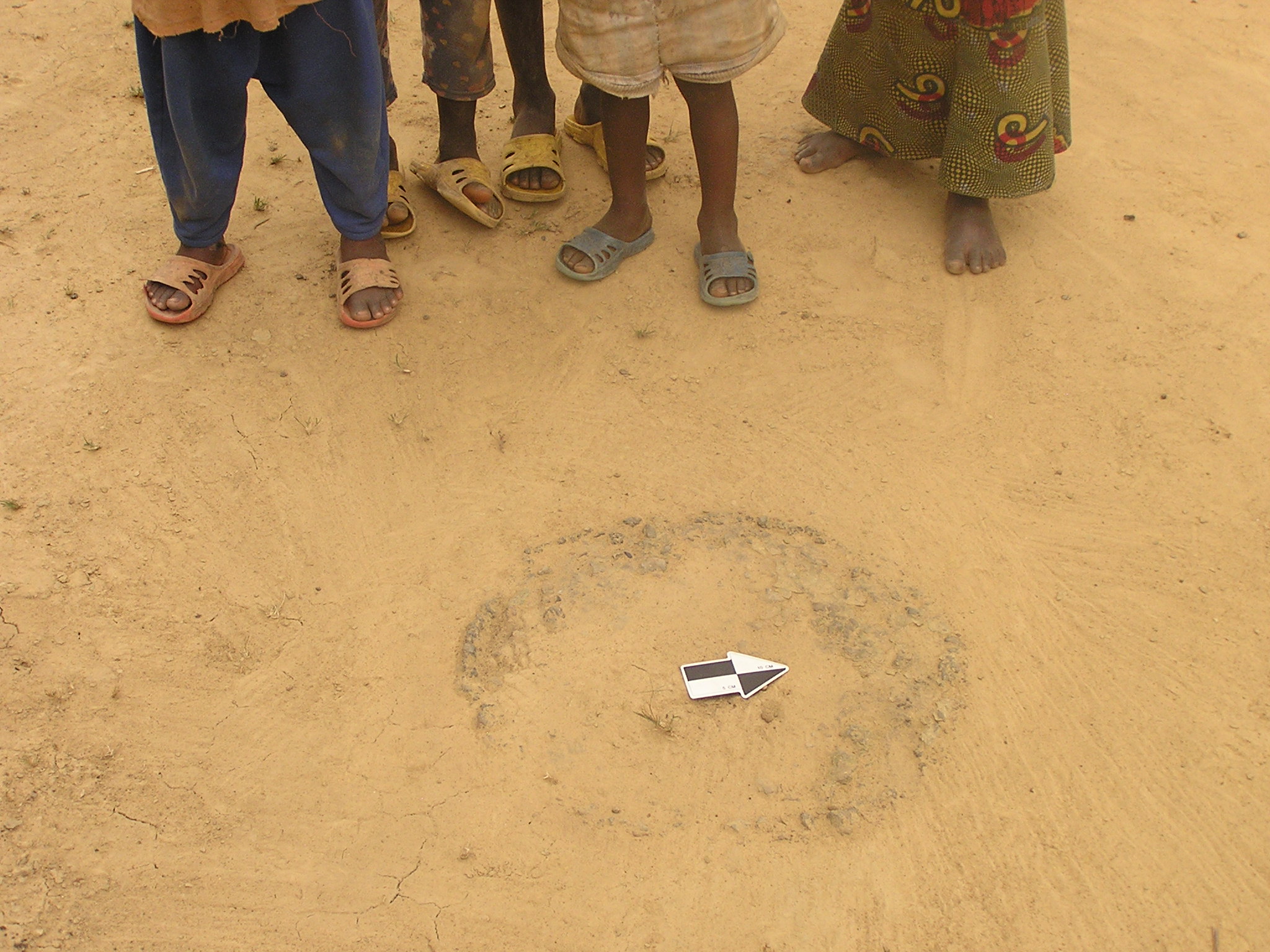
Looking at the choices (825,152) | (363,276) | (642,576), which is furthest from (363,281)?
(825,152)

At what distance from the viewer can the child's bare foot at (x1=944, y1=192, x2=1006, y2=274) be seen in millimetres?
2955

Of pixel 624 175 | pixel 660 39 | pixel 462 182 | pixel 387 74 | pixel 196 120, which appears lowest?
pixel 462 182

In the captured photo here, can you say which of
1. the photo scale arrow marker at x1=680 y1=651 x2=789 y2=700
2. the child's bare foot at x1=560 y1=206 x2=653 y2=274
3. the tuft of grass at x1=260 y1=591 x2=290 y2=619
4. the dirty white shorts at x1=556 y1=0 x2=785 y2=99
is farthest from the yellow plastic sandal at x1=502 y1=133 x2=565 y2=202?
the photo scale arrow marker at x1=680 y1=651 x2=789 y2=700

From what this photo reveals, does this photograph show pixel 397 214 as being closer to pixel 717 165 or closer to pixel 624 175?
pixel 624 175

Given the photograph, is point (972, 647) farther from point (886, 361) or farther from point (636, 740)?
point (886, 361)

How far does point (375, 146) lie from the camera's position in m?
2.55

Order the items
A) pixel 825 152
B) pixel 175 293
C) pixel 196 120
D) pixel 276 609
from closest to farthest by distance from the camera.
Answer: pixel 276 609, pixel 196 120, pixel 175 293, pixel 825 152

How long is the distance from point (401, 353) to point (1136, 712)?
204 centimetres

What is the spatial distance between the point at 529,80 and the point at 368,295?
973 mm

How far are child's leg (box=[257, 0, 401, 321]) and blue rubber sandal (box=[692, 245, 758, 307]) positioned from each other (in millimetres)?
943

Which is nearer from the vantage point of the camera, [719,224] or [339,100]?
[339,100]

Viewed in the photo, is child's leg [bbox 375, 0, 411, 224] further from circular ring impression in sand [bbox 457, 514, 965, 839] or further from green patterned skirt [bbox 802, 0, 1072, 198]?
green patterned skirt [bbox 802, 0, 1072, 198]

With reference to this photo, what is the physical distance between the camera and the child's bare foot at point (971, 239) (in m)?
2.96

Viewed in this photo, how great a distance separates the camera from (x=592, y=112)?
333 centimetres
